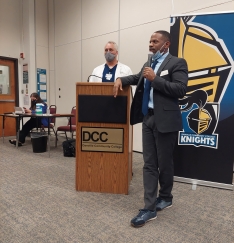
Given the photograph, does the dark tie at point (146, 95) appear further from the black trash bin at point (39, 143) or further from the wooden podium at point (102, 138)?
the black trash bin at point (39, 143)

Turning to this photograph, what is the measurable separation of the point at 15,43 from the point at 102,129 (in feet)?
15.7

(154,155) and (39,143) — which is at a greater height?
(154,155)

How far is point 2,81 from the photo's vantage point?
5578mm

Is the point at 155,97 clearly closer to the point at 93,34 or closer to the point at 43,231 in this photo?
the point at 43,231

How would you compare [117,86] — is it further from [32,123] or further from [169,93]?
[32,123]

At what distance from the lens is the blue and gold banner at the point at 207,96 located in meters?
2.32

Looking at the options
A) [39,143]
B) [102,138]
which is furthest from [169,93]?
[39,143]

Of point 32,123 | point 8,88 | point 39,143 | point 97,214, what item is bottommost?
point 97,214

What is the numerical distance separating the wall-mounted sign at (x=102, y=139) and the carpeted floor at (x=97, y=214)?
0.47 meters

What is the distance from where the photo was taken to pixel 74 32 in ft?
17.1

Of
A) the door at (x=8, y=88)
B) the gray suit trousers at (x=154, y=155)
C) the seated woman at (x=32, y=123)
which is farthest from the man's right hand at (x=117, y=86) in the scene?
the door at (x=8, y=88)

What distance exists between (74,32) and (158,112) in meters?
4.32

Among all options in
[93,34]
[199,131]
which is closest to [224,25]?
[199,131]

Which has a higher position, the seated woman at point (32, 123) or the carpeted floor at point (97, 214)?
the seated woman at point (32, 123)
